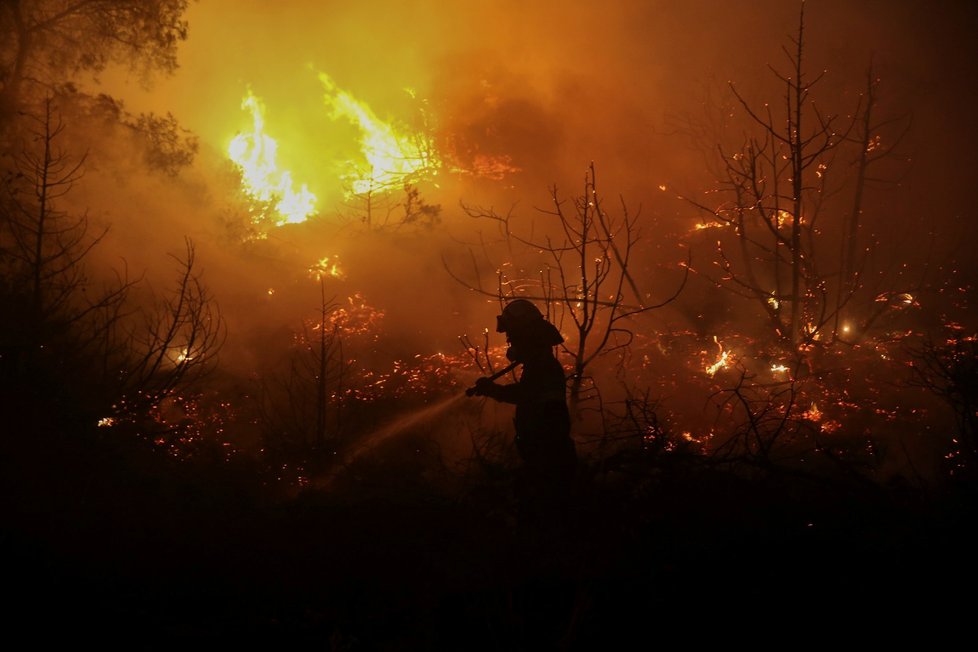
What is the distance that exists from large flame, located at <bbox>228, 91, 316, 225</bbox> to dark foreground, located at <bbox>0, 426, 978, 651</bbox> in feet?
39.6

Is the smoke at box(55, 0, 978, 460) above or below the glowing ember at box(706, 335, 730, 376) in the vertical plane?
above

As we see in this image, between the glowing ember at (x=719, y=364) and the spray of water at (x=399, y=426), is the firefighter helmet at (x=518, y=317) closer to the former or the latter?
the spray of water at (x=399, y=426)

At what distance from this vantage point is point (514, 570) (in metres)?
4.73

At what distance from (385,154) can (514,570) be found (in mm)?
15914

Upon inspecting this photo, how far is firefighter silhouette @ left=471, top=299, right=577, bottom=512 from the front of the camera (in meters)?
5.14

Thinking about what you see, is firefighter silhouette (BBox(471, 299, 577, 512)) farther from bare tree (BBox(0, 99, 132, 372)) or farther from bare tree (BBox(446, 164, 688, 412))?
bare tree (BBox(446, 164, 688, 412))

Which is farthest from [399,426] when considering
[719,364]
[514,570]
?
[514,570]

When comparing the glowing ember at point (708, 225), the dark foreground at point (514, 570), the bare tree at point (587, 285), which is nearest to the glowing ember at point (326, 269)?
the bare tree at point (587, 285)

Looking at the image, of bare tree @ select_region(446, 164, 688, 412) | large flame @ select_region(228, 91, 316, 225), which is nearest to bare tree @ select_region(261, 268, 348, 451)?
bare tree @ select_region(446, 164, 688, 412)

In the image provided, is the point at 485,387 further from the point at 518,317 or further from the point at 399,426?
the point at 399,426

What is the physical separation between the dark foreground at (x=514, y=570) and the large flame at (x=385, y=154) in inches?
511

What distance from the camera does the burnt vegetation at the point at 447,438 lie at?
14.4 feet

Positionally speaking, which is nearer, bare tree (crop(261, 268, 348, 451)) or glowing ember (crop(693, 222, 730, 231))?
bare tree (crop(261, 268, 348, 451))

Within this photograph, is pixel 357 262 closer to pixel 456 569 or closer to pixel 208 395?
pixel 208 395
